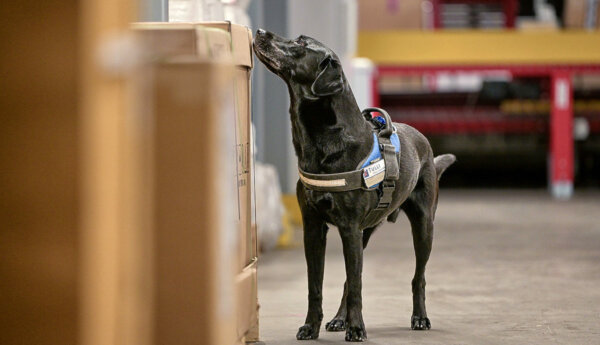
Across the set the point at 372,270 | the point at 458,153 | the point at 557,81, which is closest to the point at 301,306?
the point at 372,270

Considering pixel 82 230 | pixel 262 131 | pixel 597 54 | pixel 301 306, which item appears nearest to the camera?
pixel 82 230

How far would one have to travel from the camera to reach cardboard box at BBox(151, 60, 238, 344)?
2006 mm

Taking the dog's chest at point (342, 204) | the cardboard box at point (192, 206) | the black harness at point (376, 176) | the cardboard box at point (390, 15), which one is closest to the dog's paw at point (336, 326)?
the black harness at point (376, 176)

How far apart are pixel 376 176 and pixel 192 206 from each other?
6.32 feet

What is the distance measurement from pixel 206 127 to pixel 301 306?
3434 mm

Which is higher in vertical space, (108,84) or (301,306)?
(108,84)

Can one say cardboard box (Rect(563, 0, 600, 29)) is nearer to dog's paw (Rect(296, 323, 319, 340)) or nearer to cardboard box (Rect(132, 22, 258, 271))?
dog's paw (Rect(296, 323, 319, 340))

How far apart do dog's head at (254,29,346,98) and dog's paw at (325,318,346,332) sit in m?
1.11

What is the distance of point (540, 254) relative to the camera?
7.88m

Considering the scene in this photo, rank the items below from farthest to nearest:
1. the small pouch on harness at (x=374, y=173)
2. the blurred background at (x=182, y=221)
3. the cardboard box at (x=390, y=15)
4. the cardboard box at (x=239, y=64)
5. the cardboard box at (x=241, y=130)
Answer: the cardboard box at (x=390, y=15) < the small pouch on harness at (x=374, y=173) < the cardboard box at (x=241, y=130) < the cardboard box at (x=239, y=64) < the blurred background at (x=182, y=221)

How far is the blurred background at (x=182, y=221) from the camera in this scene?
1.77 m

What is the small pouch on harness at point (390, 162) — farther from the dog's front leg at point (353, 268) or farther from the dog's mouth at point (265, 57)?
the dog's mouth at point (265, 57)

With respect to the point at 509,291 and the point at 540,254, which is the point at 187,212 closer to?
the point at 509,291

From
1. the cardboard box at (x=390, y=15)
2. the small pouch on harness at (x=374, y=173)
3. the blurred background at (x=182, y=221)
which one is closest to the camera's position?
the blurred background at (x=182, y=221)
